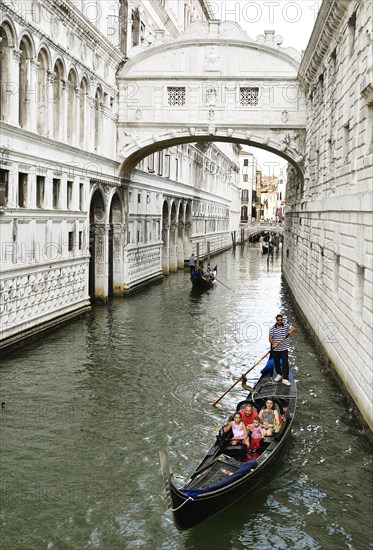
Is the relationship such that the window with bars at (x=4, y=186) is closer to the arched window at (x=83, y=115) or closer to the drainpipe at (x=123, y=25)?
the arched window at (x=83, y=115)

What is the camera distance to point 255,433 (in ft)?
24.2

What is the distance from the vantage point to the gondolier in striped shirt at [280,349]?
984 cm

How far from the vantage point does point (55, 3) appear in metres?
13.4

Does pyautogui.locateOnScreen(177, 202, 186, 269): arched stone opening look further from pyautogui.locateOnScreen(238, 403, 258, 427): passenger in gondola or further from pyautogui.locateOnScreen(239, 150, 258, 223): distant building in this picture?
pyautogui.locateOnScreen(239, 150, 258, 223): distant building

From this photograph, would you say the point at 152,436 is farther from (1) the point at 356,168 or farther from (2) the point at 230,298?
(2) the point at 230,298

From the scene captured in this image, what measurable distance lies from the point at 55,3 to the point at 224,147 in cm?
3515

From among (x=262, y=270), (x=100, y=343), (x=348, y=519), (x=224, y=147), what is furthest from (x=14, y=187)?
(x=224, y=147)

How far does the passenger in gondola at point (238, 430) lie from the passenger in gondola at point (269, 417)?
320mm

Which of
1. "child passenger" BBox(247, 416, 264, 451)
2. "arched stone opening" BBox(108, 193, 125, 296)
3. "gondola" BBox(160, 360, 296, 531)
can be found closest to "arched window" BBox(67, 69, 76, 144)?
"arched stone opening" BBox(108, 193, 125, 296)

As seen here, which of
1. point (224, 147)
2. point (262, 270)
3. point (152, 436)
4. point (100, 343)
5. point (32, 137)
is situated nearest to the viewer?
point (152, 436)

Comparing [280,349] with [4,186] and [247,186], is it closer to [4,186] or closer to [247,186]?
[4,186]

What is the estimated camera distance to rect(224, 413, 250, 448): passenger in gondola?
7.12 metres

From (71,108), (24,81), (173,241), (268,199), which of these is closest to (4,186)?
(24,81)

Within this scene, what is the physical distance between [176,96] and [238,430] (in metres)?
12.8
